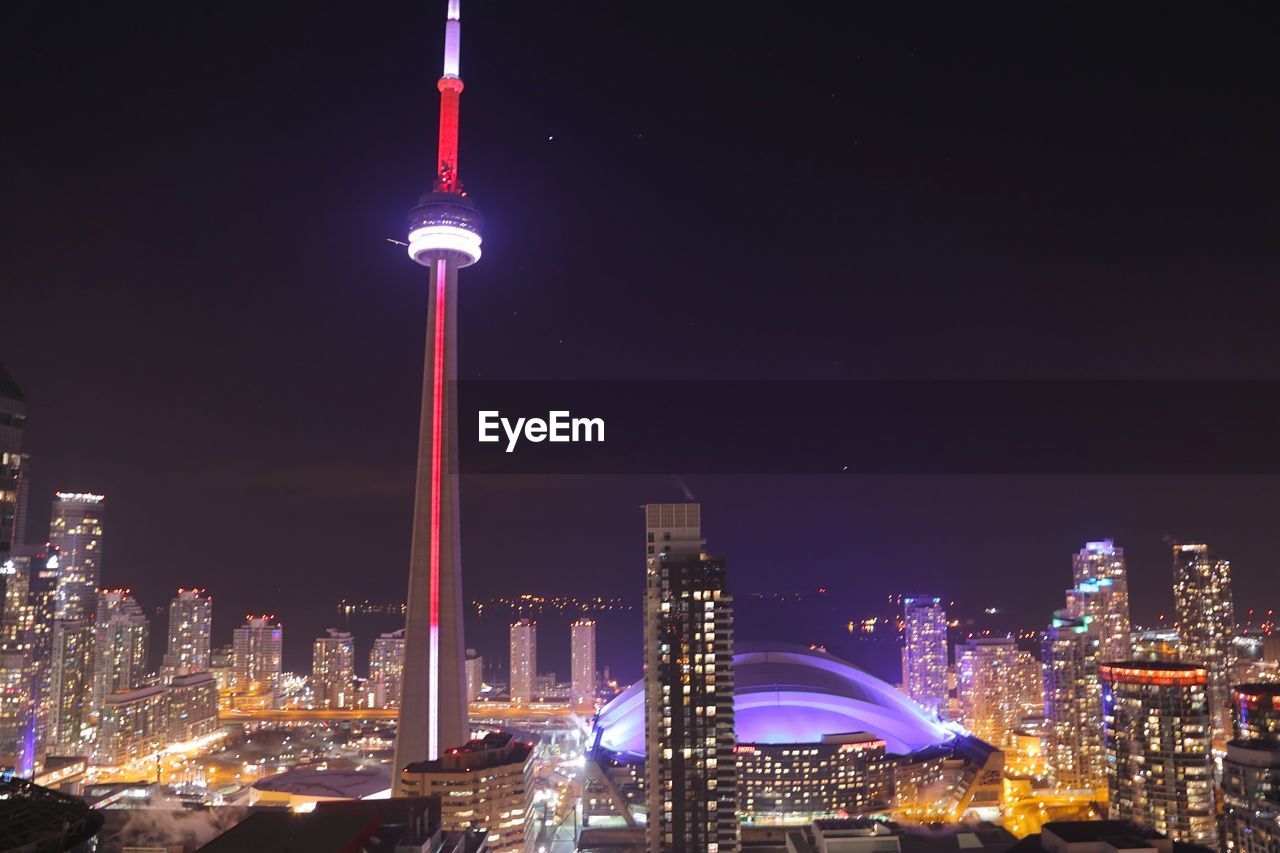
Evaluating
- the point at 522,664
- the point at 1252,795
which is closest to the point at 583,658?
the point at 522,664

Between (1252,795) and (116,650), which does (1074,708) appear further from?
(116,650)

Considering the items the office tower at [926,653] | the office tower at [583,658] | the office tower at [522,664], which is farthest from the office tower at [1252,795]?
the office tower at [522,664]

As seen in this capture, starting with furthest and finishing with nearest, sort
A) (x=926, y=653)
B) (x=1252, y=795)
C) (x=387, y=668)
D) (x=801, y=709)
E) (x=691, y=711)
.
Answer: (x=387, y=668)
(x=926, y=653)
(x=801, y=709)
(x=1252, y=795)
(x=691, y=711)

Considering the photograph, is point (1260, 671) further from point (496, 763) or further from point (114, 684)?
point (114, 684)

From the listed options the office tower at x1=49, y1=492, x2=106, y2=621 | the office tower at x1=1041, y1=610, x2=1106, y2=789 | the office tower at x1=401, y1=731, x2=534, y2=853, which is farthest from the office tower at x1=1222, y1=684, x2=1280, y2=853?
the office tower at x1=49, y1=492, x2=106, y2=621

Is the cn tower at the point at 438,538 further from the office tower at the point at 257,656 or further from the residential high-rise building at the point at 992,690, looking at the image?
the office tower at the point at 257,656

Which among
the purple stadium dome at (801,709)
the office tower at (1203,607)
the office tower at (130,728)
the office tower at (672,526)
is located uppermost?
the office tower at (672,526)
